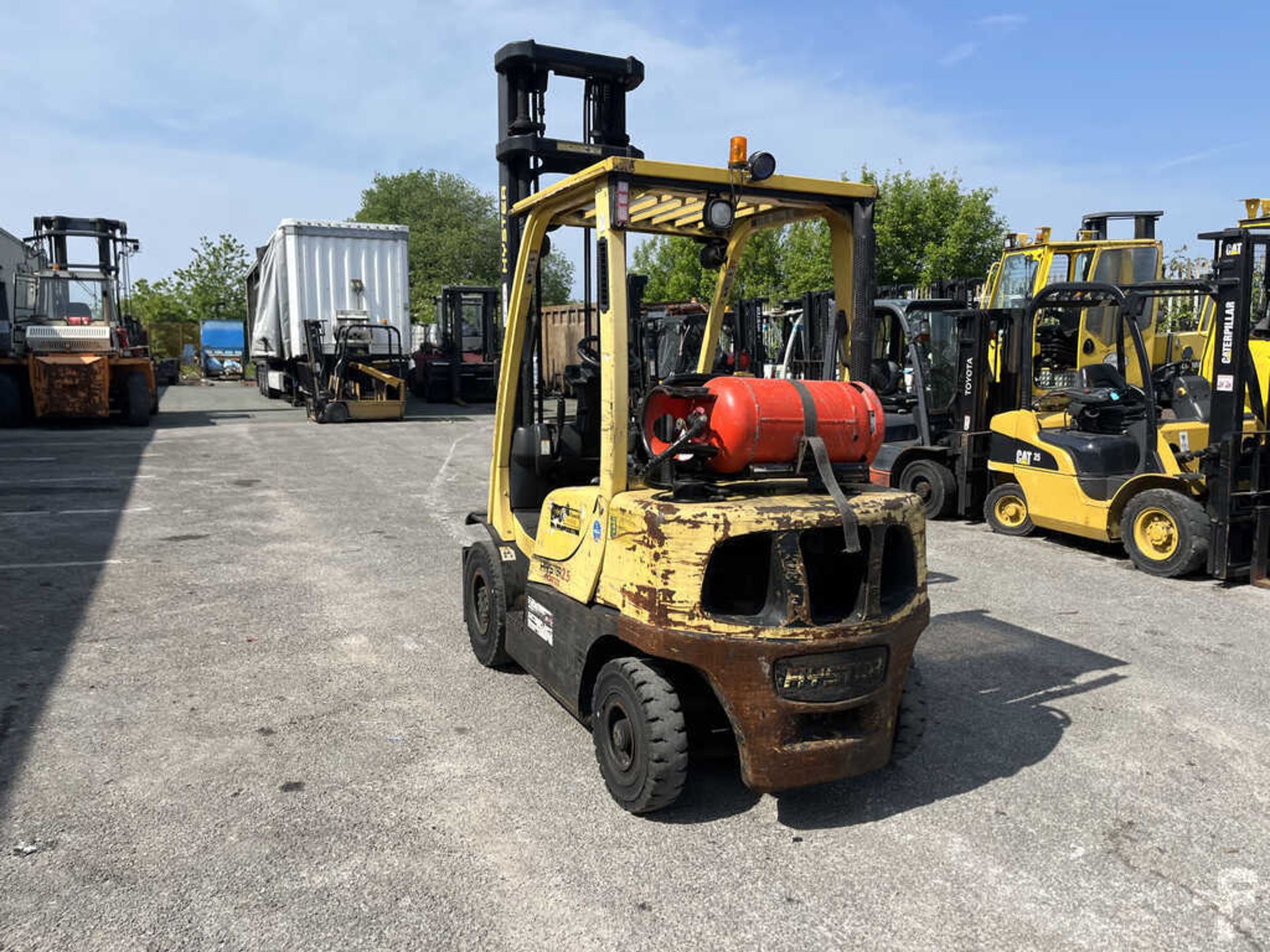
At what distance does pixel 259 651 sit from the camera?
564 cm

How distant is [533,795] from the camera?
3857mm

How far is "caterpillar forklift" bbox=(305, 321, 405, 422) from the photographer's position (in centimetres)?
2006

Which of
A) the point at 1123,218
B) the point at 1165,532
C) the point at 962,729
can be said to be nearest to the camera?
the point at 962,729

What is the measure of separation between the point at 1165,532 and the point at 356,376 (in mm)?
16739

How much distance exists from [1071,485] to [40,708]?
25.0 feet

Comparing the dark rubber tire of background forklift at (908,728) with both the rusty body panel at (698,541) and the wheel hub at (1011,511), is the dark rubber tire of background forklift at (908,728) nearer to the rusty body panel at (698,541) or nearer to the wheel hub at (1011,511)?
the rusty body panel at (698,541)

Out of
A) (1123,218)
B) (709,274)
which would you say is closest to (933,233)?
(709,274)

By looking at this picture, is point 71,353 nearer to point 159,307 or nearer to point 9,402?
point 9,402

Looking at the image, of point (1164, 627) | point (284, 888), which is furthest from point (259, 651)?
point (1164, 627)

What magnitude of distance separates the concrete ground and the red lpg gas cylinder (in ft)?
4.56

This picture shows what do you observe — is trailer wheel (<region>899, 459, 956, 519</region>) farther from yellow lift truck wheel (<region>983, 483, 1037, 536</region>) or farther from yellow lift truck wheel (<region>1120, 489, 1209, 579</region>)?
yellow lift truck wheel (<region>1120, 489, 1209, 579</region>)

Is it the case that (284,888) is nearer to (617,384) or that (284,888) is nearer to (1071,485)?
(617,384)

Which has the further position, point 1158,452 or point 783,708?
point 1158,452

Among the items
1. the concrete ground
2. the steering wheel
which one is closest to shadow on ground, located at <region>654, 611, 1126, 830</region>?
the concrete ground
